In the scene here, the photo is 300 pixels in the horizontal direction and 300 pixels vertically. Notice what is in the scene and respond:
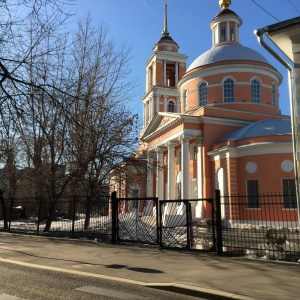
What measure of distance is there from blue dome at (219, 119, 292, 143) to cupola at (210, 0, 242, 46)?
13173mm

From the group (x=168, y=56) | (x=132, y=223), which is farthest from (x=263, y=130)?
(x=168, y=56)

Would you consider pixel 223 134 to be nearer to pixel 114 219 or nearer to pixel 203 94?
pixel 203 94

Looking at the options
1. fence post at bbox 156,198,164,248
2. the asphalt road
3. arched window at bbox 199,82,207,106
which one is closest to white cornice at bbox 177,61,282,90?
arched window at bbox 199,82,207,106

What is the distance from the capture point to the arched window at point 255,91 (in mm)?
31953

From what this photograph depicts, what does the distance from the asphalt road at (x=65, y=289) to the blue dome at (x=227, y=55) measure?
2839 cm

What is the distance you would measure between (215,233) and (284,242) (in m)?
2.13

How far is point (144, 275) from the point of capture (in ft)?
26.1

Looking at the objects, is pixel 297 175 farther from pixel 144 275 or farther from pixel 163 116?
pixel 163 116

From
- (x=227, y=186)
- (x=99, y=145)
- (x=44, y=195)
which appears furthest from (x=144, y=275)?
(x=227, y=186)

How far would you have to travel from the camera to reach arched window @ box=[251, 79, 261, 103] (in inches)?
1258

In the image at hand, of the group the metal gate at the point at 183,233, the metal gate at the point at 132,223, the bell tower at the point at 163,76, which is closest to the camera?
the metal gate at the point at 183,233

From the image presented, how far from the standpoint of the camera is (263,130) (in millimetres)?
25609

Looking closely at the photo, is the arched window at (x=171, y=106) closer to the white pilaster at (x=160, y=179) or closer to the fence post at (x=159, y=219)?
the white pilaster at (x=160, y=179)

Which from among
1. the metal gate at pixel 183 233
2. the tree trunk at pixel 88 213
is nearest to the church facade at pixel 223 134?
the tree trunk at pixel 88 213
